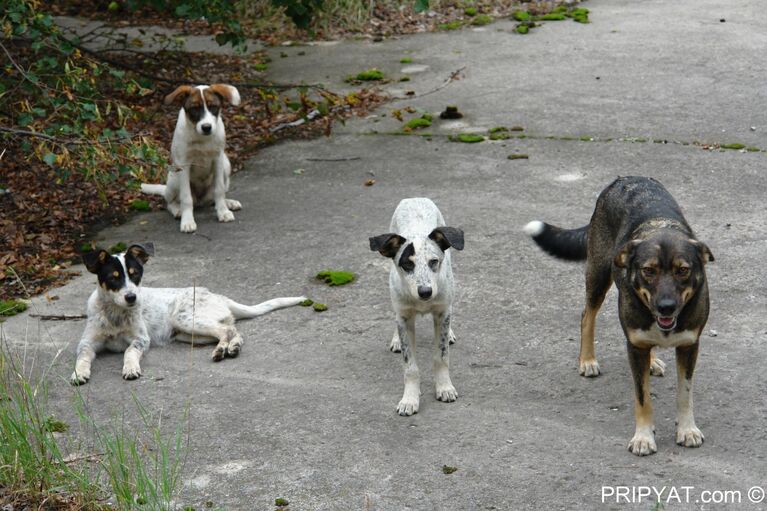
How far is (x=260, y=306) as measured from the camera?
7.28m

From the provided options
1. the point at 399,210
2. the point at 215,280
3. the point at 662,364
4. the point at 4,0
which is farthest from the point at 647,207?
the point at 4,0

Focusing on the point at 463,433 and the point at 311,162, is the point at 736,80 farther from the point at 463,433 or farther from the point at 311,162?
the point at 463,433

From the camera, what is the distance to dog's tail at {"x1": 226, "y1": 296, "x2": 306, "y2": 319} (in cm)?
716

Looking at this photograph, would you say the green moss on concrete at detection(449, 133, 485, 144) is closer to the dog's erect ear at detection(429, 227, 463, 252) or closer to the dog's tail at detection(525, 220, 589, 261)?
the dog's tail at detection(525, 220, 589, 261)


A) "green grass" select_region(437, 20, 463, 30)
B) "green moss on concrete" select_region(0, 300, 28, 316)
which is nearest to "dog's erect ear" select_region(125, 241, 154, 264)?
"green moss on concrete" select_region(0, 300, 28, 316)

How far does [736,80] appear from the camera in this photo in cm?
1171

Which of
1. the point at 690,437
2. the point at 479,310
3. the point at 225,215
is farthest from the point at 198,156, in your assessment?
the point at 690,437

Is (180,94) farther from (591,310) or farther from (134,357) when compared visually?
(591,310)

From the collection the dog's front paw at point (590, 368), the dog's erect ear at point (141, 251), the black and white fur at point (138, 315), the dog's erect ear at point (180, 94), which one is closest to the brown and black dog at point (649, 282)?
the dog's front paw at point (590, 368)

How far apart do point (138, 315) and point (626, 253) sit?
330 centimetres

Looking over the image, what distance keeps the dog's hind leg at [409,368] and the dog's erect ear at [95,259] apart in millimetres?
2014

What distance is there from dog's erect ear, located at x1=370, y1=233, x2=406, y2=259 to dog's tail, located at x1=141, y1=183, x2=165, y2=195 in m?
4.30

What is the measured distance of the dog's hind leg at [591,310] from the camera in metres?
6.02

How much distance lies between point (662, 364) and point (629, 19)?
9.28 meters
